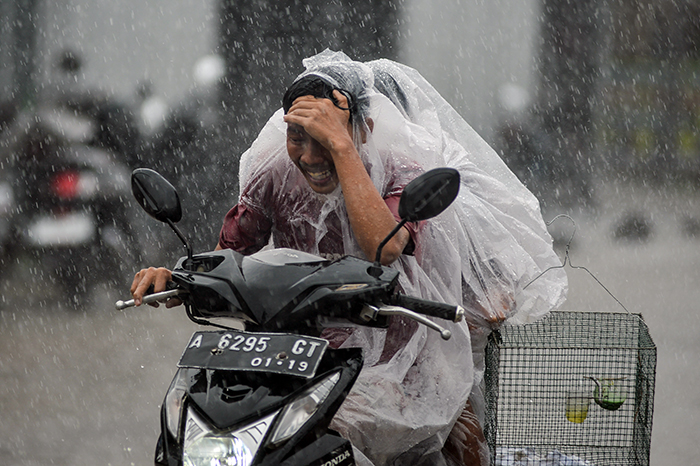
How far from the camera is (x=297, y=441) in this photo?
1.62 metres

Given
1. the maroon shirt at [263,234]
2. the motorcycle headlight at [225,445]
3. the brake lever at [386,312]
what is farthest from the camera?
the maroon shirt at [263,234]

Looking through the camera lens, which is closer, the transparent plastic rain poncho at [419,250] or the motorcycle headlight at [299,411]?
the motorcycle headlight at [299,411]

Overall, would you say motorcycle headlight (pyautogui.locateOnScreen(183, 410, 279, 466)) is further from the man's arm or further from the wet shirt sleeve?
the wet shirt sleeve

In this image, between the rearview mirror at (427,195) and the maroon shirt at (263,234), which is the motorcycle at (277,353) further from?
the maroon shirt at (263,234)

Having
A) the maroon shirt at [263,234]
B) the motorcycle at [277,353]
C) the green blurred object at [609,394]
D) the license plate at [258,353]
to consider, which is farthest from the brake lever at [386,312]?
the green blurred object at [609,394]

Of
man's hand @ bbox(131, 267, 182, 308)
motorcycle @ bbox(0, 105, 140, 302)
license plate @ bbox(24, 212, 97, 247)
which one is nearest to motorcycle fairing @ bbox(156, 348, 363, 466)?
man's hand @ bbox(131, 267, 182, 308)

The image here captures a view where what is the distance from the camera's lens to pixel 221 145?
10.7m

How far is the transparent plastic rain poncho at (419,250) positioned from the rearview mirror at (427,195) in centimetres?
60

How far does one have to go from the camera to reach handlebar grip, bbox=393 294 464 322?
167 cm

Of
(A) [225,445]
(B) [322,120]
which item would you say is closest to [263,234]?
(B) [322,120]

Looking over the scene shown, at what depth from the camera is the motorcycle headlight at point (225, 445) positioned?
5.17ft

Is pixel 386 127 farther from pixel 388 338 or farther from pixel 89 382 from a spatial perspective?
pixel 89 382

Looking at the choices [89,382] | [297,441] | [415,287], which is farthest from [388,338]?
[89,382]

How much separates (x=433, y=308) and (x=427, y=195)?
26cm
